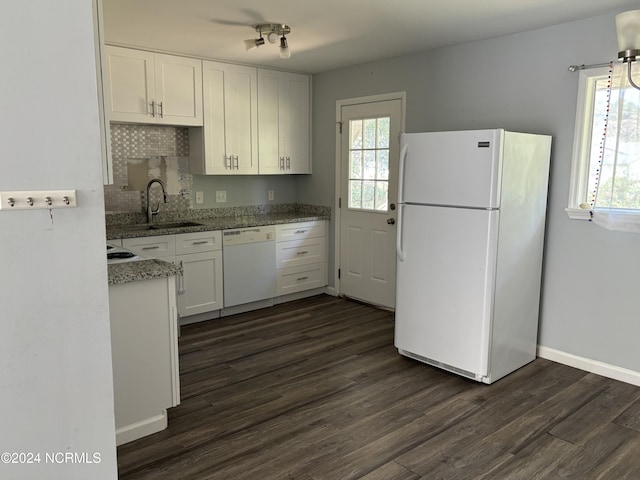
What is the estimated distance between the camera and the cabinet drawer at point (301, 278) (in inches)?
195

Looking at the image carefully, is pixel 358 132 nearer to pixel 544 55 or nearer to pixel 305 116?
pixel 305 116

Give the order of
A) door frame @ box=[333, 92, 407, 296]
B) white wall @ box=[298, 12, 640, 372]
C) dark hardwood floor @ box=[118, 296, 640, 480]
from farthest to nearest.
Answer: door frame @ box=[333, 92, 407, 296] → white wall @ box=[298, 12, 640, 372] → dark hardwood floor @ box=[118, 296, 640, 480]

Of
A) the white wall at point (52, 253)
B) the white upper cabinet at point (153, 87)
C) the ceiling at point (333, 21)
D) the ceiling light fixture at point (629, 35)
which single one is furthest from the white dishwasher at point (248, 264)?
the ceiling light fixture at point (629, 35)

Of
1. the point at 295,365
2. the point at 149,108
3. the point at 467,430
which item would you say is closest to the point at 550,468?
the point at 467,430

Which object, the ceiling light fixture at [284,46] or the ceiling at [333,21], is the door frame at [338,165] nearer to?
the ceiling at [333,21]

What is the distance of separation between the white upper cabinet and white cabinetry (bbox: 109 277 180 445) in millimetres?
2074

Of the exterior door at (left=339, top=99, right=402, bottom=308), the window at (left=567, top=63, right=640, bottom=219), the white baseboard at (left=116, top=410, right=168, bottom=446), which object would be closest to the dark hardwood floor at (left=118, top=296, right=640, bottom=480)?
the white baseboard at (left=116, top=410, right=168, bottom=446)

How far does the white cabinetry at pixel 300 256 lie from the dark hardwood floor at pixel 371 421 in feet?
3.70

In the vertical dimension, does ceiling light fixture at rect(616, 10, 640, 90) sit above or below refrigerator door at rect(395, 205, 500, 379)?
above

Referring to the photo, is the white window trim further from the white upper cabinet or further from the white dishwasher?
the white upper cabinet

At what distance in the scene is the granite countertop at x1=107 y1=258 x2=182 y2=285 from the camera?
235 cm

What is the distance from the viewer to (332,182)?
521 cm

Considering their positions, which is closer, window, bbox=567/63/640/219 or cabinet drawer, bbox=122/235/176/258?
window, bbox=567/63/640/219

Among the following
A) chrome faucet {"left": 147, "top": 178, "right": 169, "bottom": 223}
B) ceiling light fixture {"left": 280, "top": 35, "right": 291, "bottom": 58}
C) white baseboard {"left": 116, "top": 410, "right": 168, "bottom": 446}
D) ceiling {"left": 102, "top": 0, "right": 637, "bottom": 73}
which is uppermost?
ceiling {"left": 102, "top": 0, "right": 637, "bottom": 73}
